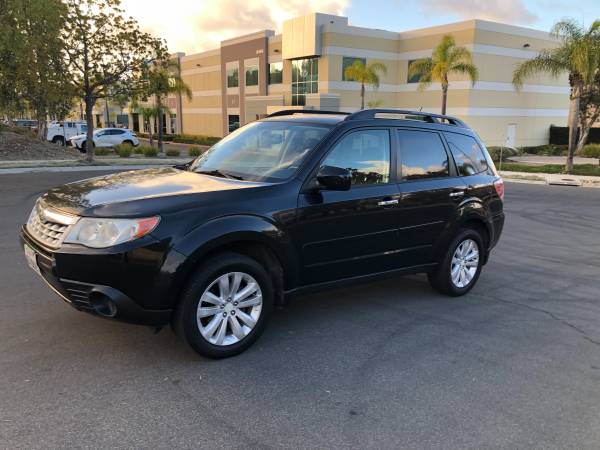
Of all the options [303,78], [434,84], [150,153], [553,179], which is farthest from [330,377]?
[303,78]

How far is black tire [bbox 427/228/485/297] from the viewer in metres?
5.49

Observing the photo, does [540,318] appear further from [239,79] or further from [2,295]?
[239,79]

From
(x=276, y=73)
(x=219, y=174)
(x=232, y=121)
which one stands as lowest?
(x=219, y=174)

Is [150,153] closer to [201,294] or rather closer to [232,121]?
[232,121]

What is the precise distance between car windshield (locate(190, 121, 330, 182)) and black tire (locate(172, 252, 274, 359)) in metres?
0.80

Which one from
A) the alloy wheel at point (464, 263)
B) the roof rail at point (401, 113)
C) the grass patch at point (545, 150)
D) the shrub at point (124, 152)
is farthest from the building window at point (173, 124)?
the alloy wheel at point (464, 263)

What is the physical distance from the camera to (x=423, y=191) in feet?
16.9

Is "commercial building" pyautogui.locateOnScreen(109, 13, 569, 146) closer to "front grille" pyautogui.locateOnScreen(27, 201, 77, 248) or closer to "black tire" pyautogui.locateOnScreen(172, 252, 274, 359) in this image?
"black tire" pyautogui.locateOnScreen(172, 252, 274, 359)

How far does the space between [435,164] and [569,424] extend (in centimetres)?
283

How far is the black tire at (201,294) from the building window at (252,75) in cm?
4721

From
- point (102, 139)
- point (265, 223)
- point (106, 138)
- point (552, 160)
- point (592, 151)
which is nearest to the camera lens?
point (265, 223)

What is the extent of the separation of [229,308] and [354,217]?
54.4 inches

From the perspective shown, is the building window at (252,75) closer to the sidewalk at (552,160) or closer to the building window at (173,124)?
the building window at (173,124)

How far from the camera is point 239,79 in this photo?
2025 inches
